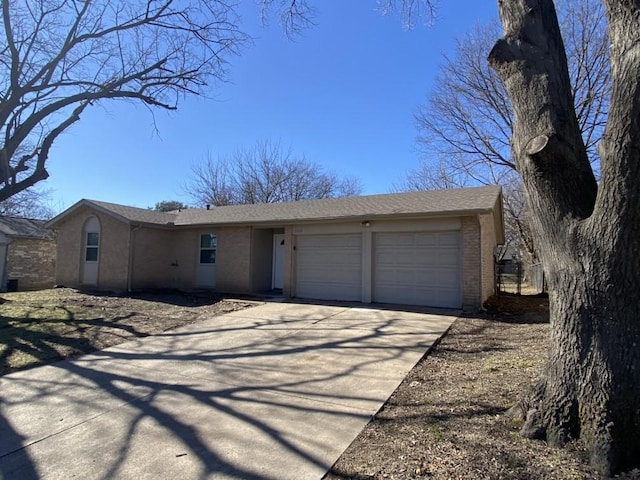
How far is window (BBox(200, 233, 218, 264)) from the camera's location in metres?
14.6

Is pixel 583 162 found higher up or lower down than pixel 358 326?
higher up

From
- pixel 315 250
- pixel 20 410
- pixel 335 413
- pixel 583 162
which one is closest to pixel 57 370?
pixel 20 410

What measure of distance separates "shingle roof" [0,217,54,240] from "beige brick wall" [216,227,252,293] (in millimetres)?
11050

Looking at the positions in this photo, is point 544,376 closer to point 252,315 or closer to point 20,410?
point 20,410

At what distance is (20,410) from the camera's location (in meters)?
Answer: 4.05

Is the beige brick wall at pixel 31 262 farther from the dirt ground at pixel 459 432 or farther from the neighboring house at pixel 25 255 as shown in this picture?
Result: the dirt ground at pixel 459 432

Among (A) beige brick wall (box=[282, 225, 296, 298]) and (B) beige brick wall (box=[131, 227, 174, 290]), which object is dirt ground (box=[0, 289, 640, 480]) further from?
(B) beige brick wall (box=[131, 227, 174, 290])

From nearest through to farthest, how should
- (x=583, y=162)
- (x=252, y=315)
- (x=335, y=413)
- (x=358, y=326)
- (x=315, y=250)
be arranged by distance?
1. (x=583, y=162)
2. (x=335, y=413)
3. (x=358, y=326)
4. (x=252, y=315)
5. (x=315, y=250)

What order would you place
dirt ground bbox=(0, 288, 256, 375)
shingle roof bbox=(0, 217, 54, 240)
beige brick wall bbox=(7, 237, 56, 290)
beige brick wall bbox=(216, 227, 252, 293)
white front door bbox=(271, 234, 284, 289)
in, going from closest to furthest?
dirt ground bbox=(0, 288, 256, 375), beige brick wall bbox=(216, 227, 252, 293), white front door bbox=(271, 234, 284, 289), shingle roof bbox=(0, 217, 54, 240), beige brick wall bbox=(7, 237, 56, 290)

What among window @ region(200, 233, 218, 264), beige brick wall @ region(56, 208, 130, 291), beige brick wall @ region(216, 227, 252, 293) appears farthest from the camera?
window @ region(200, 233, 218, 264)

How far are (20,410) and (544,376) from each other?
5146 mm

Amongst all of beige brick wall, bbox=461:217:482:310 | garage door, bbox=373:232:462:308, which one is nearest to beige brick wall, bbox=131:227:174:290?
garage door, bbox=373:232:462:308

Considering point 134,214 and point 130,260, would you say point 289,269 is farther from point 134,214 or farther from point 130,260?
point 134,214

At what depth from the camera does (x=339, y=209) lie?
12695mm
